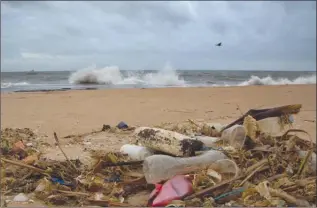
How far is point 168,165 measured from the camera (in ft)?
5.85

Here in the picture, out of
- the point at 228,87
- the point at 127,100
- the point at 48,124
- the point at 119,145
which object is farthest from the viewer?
the point at 228,87

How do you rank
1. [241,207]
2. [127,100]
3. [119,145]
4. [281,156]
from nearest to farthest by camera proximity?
[241,207]
[281,156]
[119,145]
[127,100]

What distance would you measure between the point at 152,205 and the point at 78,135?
0.98 m

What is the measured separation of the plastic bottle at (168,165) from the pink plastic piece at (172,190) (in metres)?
0.04

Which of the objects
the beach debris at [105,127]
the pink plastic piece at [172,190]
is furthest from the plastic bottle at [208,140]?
the beach debris at [105,127]

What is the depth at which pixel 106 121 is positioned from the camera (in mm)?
2656

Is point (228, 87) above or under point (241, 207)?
above

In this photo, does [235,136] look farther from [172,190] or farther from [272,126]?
[172,190]

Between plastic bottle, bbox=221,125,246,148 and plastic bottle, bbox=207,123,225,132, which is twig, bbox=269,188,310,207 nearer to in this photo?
plastic bottle, bbox=221,125,246,148

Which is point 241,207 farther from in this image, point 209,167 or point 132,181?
point 132,181

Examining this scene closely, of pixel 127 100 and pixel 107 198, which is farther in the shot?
pixel 127 100

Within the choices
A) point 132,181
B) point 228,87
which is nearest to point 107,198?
point 132,181

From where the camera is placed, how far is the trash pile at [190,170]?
1.78 m

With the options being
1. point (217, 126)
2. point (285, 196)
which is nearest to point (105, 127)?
point (217, 126)
